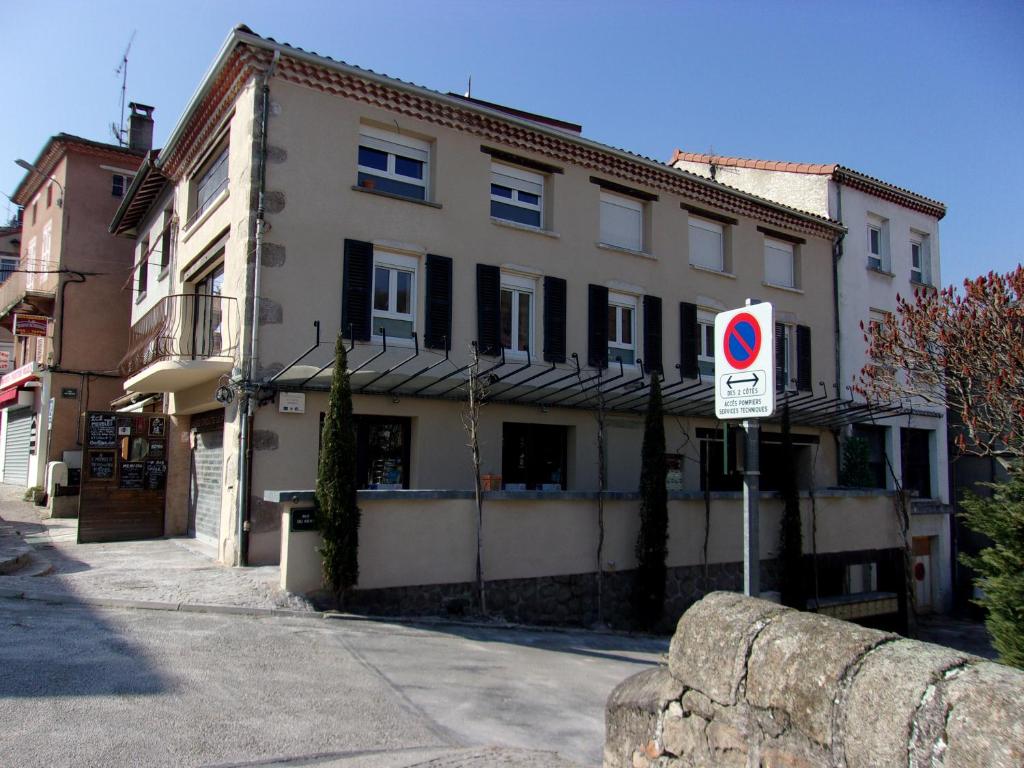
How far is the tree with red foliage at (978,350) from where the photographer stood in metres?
8.48

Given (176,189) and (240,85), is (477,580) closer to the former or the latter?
(240,85)

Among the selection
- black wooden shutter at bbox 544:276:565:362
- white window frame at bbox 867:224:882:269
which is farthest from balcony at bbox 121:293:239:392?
white window frame at bbox 867:224:882:269

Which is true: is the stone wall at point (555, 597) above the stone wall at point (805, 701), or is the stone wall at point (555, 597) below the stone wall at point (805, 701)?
below

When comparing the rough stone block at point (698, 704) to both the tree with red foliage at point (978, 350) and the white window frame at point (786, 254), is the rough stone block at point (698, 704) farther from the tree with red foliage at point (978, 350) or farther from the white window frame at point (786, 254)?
the white window frame at point (786, 254)

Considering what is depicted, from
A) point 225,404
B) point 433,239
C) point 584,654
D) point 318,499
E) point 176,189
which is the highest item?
point 176,189

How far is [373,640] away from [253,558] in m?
3.59

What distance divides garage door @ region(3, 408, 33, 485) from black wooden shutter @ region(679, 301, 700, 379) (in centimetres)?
1808

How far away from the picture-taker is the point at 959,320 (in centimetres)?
927

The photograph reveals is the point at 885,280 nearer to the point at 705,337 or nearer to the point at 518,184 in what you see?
the point at 705,337

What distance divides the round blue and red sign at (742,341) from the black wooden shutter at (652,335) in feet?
33.9

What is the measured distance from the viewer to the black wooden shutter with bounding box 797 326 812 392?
1812cm

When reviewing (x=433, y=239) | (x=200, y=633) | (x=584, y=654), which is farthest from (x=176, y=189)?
(x=584, y=654)

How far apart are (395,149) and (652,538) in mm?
7554

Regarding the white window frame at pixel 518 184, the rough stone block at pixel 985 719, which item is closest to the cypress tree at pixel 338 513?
the white window frame at pixel 518 184
